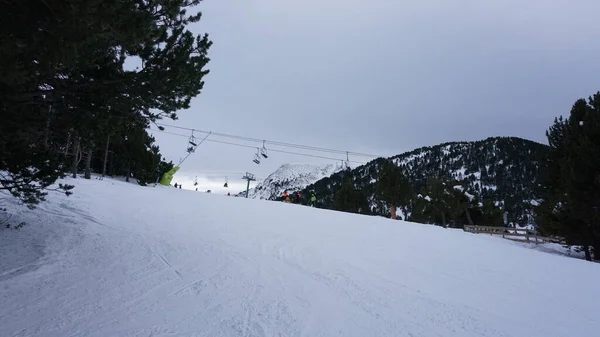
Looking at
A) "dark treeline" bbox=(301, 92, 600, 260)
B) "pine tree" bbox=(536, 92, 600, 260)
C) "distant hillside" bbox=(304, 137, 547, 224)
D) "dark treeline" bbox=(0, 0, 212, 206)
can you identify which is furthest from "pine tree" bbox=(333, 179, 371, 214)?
"distant hillside" bbox=(304, 137, 547, 224)

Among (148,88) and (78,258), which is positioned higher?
(148,88)

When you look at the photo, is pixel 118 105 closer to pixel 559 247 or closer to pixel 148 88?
pixel 148 88

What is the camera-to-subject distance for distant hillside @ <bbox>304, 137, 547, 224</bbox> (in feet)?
383

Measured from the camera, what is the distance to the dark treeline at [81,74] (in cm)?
271

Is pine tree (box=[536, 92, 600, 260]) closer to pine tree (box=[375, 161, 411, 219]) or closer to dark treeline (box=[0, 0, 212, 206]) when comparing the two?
pine tree (box=[375, 161, 411, 219])

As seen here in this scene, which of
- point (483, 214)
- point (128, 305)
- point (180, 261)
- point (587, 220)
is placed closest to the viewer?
point (128, 305)

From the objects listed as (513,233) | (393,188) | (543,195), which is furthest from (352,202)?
(543,195)

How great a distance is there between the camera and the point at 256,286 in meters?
5.84

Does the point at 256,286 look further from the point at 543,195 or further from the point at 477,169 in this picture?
the point at 477,169

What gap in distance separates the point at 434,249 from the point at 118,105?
414 inches

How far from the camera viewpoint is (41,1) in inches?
102

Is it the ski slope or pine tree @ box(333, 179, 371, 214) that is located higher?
pine tree @ box(333, 179, 371, 214)

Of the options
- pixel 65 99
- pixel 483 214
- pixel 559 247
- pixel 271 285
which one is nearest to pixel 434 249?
pixel 271 285

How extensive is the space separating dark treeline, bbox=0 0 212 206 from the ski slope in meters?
2.10
